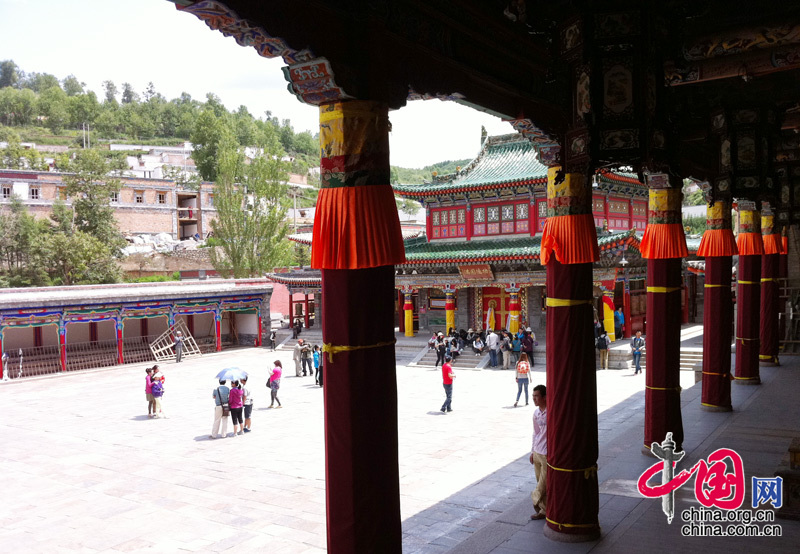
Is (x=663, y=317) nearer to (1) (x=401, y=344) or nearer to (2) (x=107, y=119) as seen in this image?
(1) (x=401, y=344)

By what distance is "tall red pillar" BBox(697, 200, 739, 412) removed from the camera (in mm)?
11328

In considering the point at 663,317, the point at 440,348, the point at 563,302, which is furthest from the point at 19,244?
the point at 563,302

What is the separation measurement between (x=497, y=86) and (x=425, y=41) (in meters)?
1.22

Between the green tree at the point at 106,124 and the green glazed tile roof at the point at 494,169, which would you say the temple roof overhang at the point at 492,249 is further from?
the green tree at the point at 106,124

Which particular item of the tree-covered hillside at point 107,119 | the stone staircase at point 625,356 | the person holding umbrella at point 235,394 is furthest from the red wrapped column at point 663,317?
the tree-covered hillside at point 107,119

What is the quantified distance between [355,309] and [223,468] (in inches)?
364

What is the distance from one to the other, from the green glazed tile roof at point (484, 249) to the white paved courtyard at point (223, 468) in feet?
20.0

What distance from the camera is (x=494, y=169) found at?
2941 cm

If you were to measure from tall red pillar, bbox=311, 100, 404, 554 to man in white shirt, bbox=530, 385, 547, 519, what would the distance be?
3349 millimetres

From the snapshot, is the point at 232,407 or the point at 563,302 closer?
the point at 563,302

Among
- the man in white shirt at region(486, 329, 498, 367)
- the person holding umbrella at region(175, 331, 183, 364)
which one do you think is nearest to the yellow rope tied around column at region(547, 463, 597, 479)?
the man in white shirt at region(486, 329, 498, 367)

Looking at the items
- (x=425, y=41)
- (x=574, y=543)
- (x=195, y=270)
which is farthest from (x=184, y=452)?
(x=195, y=270)

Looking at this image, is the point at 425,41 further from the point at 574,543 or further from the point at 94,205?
the point at 94,205

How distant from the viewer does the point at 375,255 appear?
4.15 meters
